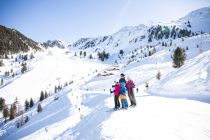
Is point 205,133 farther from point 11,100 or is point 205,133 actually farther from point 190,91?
point 11,100

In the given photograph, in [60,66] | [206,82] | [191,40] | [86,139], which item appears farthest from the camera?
[60,66]

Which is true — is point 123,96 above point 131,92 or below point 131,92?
below

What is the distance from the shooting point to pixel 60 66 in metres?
188

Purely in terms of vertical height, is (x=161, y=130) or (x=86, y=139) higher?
(x=161, y=130)

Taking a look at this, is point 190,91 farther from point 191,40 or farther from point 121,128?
point 191,40

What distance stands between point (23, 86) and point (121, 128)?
15450cm

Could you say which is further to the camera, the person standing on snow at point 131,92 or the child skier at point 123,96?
the person standing on snow at point 131,92

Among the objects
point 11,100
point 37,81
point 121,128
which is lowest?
point 11,100

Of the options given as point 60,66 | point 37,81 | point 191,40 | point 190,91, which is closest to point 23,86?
point 37,81

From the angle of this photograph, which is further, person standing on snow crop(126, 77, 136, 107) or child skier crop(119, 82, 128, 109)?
person standing on snow crop(126, 77, 136, 107)

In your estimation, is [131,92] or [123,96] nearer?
[123,96]

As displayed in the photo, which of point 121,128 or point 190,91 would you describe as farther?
point 190,91

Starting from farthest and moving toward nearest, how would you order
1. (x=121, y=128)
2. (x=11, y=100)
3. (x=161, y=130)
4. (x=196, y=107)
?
1. (x=11, y=100)
2. (x=196, y=107)
3. (x=121, y=128)
4. (x=161, y=130)

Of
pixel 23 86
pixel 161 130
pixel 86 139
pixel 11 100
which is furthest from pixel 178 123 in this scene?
pixel 23 86
